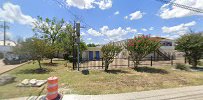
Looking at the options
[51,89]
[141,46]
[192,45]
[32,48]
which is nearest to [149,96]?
[51,89]

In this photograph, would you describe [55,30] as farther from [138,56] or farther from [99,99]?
[99,99]

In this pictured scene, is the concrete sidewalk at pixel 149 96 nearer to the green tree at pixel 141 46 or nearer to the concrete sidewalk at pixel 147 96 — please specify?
the concrete sidewalk at pixel 147 96

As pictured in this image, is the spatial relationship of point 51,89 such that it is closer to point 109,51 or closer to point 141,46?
point 109,51

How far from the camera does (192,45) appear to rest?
50.1 feet

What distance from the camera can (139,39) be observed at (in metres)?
14.1

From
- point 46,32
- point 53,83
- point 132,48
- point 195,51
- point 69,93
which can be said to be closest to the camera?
point 53,83

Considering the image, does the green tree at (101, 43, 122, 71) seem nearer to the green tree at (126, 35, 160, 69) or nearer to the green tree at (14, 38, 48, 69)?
the green tree at (126, 35, 160, 69)

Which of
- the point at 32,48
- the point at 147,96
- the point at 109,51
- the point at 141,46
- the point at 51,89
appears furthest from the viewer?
the point at 32,48

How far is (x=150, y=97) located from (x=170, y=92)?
1.41 m

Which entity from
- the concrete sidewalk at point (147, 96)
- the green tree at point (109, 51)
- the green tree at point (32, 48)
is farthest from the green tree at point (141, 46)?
the green tree at point (32, 48)

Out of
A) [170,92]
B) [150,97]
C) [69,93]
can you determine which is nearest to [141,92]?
[150,97]

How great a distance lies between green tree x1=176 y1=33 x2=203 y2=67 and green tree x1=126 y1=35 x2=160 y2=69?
11.9 ft

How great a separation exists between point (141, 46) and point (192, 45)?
5.43 meters

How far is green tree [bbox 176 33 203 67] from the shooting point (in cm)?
1528
